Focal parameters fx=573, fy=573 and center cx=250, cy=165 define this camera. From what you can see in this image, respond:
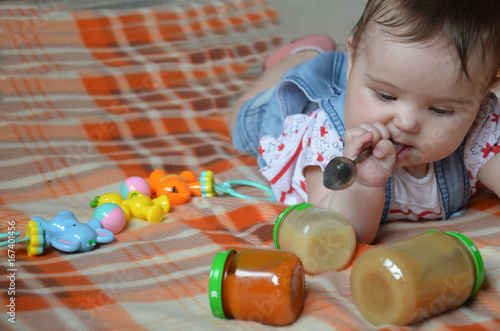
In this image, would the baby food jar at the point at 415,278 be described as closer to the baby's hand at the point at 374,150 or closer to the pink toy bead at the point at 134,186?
the baby's hand at the point at 374,150

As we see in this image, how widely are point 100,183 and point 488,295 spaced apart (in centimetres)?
87

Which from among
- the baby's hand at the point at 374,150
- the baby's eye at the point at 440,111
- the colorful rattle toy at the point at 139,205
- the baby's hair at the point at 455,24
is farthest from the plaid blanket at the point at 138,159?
the baby's hair at the point at 455,24

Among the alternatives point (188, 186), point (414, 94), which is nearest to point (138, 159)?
point (188, 186)

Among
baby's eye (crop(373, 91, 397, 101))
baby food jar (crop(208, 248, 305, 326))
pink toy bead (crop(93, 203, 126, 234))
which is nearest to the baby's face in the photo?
baby's eye (crop(373, 91, 397, 101))

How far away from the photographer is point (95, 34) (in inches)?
75.1

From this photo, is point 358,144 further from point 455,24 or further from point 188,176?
point 188,176

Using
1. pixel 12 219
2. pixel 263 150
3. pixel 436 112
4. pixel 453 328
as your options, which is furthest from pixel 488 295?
pixel 12 219

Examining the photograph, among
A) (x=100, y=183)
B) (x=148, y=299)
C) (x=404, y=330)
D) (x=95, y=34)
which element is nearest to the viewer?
(x=404, y=330)

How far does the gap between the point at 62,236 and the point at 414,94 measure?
647 mm

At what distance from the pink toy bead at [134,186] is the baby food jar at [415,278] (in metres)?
0.61

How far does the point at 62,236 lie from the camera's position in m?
1.01

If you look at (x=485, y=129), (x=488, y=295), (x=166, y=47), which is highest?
(x=166, y=47)

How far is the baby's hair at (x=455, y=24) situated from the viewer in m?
A: 0.90

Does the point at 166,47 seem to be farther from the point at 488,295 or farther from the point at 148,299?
the point at 488,295
